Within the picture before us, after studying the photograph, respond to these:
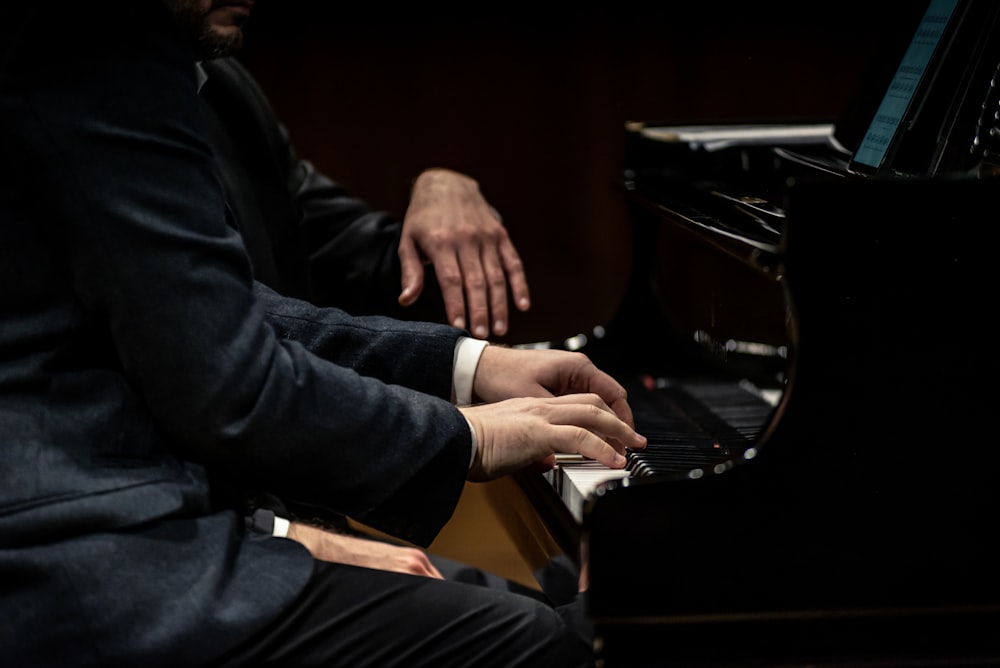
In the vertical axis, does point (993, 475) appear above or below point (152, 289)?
below

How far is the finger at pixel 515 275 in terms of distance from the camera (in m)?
1.66

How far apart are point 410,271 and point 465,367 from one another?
0.98 feet

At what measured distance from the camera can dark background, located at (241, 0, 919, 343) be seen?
2559mm

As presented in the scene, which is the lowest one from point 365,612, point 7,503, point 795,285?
point 365,612

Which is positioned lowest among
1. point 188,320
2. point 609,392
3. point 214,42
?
point 609,392

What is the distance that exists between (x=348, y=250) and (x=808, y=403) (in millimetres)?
1007

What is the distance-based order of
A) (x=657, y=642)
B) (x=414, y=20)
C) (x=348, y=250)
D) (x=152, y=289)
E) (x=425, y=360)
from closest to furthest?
(x=152, y=289) < (x=657, y=642) < (x=425, y=360) < (x=348, y=250) < (x=414, y=20)

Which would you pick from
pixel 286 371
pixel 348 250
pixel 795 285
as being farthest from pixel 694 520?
pixel 348 250

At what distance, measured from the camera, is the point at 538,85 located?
2611mm

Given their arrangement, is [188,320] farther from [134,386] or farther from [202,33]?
[202,33]

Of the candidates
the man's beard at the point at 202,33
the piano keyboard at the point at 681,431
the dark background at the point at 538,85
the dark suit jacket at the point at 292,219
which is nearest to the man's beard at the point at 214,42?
the man's beard at the point at 202,33

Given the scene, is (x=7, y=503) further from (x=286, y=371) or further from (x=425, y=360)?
(x=425, y=360)

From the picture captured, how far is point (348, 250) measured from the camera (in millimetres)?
1957

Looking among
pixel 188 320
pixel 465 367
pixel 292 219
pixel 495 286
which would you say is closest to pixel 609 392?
pixel 465 367
